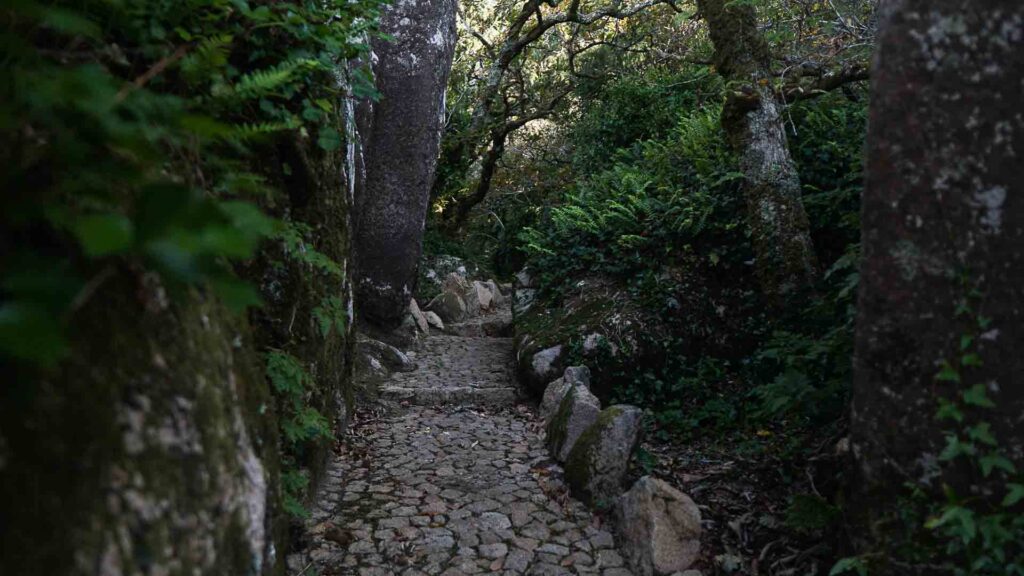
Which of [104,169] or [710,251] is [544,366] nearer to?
→ [710,251]

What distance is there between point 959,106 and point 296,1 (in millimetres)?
3200

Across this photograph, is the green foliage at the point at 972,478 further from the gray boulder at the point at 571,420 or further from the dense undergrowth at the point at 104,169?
the gray boulder at the point at 571,420

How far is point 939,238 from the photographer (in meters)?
2.49

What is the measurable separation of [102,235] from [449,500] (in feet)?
12.3

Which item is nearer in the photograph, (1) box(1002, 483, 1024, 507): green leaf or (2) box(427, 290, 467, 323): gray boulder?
(1) box(1002, 483, 1024, 507): green leaf

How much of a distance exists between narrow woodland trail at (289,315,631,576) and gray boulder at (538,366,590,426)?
0.18 meters

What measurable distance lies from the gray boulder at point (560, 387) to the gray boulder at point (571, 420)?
0.49m

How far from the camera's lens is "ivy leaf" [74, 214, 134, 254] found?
1.10 metres

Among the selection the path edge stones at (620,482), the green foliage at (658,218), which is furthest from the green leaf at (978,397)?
the green foliage at (658,218)

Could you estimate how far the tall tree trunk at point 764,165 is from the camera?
585cm

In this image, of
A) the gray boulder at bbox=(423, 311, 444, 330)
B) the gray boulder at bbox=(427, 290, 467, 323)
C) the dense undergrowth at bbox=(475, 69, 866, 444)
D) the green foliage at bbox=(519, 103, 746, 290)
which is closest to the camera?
the dense undergrowth at bbox=(475, 69, 866, 444)

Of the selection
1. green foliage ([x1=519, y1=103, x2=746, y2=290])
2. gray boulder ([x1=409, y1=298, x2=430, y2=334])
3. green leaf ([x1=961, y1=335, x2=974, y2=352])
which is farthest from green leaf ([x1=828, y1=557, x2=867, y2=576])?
gray boulder ([x1=409, y1=298, x2=430, y2=334])

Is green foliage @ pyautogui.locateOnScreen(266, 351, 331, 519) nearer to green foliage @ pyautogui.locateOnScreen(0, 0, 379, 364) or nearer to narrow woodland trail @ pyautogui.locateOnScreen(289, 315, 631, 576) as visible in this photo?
narrow woodland trail @ pyautogui.locateOnScreen(289, 315, 631, 576)

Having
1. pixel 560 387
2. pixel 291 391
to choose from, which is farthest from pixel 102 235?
pixel 560 387
